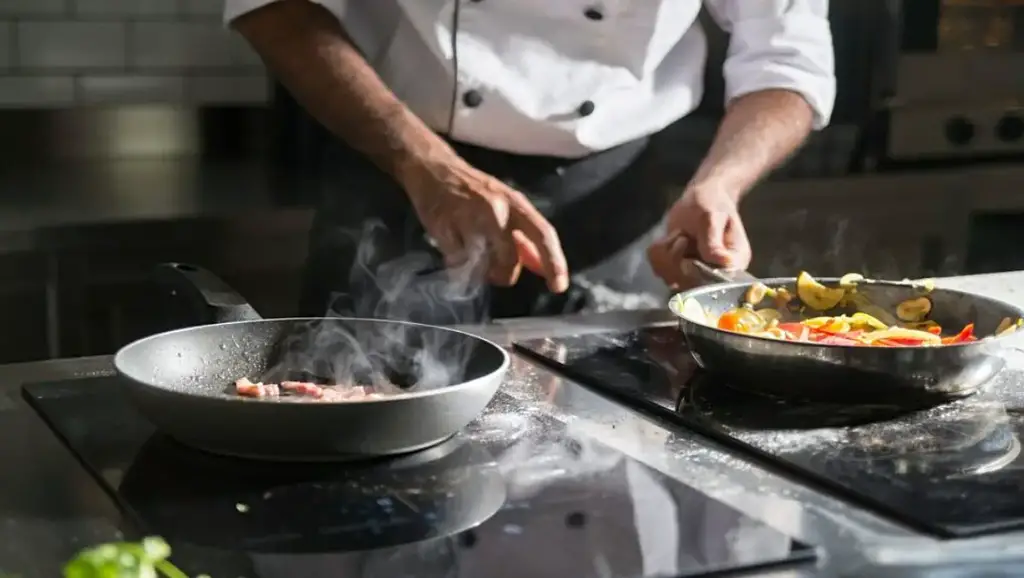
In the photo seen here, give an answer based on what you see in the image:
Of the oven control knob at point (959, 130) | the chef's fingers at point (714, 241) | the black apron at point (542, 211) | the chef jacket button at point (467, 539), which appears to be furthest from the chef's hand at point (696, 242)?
the oven control knob at point (959, 130)

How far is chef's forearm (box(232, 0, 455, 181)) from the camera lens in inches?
51.8

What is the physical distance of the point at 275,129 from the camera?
233 centimetres

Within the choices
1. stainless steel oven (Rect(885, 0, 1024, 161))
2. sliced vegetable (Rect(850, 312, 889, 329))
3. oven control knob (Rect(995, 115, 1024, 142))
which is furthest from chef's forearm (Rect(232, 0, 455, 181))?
oven control knob (Rect(995, 115, 1024, 142))

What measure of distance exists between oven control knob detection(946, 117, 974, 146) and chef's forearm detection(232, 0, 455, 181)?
57.9 inches

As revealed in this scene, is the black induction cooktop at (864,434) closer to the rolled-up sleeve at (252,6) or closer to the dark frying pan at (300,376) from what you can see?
the dark frying pan at (300,376)

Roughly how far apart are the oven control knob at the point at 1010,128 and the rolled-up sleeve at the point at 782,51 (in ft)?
3.75

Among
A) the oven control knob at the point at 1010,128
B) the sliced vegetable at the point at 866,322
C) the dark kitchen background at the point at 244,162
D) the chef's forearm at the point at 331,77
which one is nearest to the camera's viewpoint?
the sliced vegetable at the point at 866,322

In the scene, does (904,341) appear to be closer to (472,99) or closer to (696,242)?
(696,242)

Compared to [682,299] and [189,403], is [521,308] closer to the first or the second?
[682,299]

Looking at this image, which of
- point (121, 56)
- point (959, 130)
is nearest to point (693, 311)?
point (121, 56)

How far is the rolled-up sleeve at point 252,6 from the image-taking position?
137cm

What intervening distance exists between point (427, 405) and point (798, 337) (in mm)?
365

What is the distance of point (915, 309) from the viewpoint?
43.3 inches

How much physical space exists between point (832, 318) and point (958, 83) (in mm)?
1606
